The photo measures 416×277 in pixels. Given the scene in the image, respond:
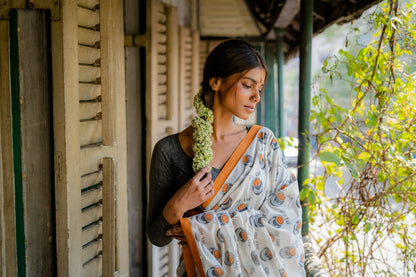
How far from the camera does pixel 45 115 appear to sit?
1.69 m

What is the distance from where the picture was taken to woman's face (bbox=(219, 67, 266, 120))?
4.92ft

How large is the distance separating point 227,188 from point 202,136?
22 cm

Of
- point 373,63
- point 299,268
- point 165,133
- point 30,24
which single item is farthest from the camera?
point 165,133

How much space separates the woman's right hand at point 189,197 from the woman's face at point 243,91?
291mm

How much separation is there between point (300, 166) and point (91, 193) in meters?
1.36

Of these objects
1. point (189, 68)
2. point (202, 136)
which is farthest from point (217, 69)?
point (189, 68)

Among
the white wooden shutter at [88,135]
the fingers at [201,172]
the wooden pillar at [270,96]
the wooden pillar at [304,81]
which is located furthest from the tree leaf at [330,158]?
the wooden pillar at [270,96]

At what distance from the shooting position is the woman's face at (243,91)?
1500 mm

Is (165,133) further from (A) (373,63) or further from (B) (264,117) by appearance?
(B) (264,117)

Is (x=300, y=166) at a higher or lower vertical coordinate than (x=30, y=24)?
lower

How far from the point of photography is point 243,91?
1.50 meters

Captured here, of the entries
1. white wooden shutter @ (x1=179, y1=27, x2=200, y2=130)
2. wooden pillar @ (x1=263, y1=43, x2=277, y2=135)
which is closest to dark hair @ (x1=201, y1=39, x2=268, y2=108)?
white wooden shutter @ (x1=179, y1=27, x2=200, y2=130)

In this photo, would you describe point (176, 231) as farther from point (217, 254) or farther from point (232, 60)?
point (232, 60)

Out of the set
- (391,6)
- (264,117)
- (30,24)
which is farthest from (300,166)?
(264,117)
